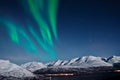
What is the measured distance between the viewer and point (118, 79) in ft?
473

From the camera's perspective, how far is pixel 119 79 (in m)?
142

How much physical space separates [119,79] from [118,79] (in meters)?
2.04
